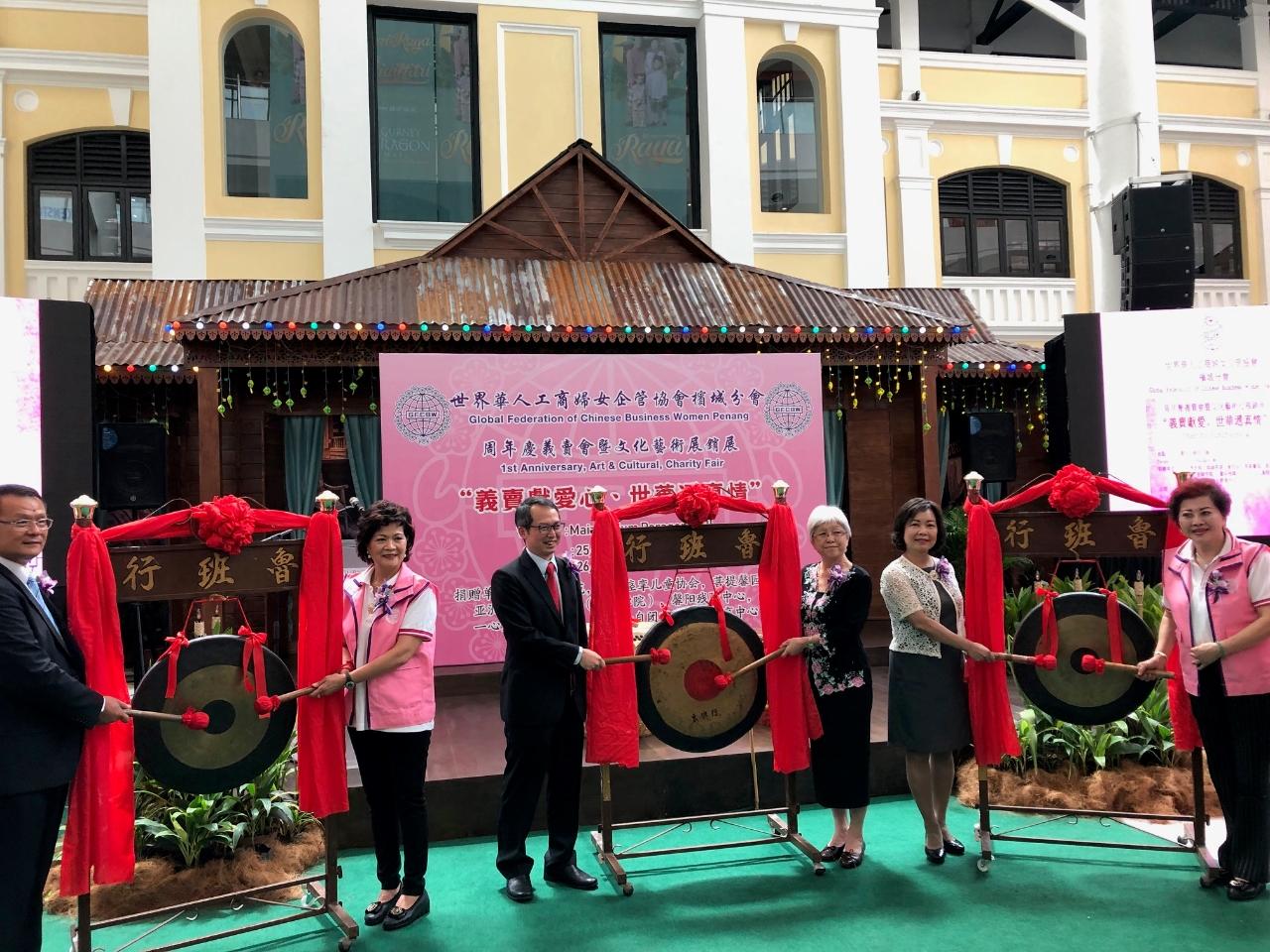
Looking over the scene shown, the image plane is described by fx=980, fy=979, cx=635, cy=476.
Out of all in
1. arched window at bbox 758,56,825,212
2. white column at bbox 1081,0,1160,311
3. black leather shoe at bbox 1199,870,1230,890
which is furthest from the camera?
arched window at bbox 758,56,825,212

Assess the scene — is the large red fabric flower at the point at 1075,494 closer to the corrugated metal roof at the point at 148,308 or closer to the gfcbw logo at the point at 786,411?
the gfcbw logo at the point at 786,411

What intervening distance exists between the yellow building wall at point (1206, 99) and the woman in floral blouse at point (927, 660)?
37.0 ft

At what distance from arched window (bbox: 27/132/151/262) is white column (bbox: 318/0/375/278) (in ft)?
7.54

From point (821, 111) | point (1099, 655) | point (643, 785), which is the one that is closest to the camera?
point (1099, 655)

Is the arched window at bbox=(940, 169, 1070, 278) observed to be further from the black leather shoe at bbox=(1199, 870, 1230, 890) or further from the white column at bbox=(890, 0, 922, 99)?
the black leather shoe at bbox=(1199, 870, 1230, 890)

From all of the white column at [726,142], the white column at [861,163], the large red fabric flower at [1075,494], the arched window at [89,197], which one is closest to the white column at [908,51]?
the white column at [861,163]

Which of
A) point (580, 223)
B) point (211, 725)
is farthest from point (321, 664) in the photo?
point (580, 223)

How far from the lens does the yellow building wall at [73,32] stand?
9820mm

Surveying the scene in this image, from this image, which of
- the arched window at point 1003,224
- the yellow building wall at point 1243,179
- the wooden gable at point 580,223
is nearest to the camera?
the wooden gable at point 580,223

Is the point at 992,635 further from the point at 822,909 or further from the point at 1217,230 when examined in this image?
the point at 1217,230

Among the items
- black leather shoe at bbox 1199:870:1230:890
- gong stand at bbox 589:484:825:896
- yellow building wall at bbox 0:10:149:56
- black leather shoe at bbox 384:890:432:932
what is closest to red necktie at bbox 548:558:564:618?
gong stand at bbox 589:484:825:896

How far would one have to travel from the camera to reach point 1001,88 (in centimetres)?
1199

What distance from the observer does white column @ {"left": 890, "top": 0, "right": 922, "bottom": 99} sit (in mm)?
11578

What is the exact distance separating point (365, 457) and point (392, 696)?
458cm
